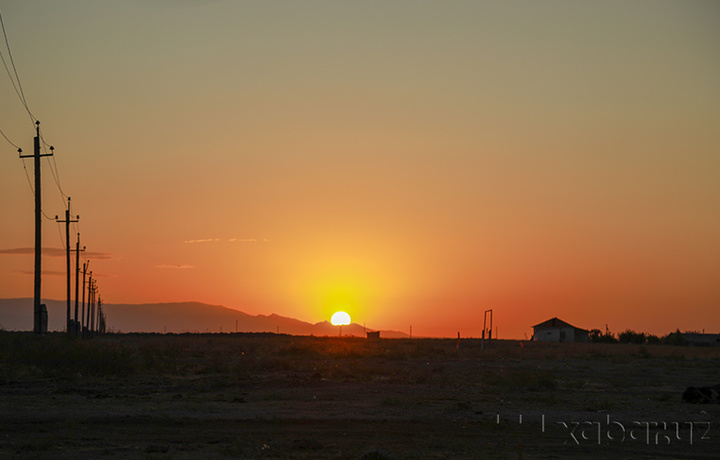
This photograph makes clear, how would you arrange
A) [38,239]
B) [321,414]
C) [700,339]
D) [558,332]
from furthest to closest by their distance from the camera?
[558,332] < [700,339] < [38,239] < [321,414]

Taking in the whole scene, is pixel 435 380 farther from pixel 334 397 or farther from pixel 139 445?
pixel 139 445

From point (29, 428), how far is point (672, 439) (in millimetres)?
12477

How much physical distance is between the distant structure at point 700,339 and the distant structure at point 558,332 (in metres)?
15.1

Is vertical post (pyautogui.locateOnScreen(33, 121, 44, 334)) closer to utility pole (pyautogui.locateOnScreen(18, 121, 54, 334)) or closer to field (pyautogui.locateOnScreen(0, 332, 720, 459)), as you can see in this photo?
utility pole (pyautogui.locateOnScreen(18, 121, 54, 334))

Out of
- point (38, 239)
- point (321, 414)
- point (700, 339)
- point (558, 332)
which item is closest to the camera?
point (321, 414)

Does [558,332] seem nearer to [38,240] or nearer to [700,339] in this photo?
[700,339]

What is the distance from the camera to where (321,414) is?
17984 millimetres

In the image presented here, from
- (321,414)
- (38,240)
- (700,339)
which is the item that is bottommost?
(700,339)

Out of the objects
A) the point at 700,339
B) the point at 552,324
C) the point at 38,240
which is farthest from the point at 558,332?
the point at 38,240

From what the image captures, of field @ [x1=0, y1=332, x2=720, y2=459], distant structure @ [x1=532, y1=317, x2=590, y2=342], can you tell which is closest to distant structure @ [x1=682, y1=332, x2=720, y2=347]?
distant structure @ [x1=532, y1=317, x2=590, y2=342]

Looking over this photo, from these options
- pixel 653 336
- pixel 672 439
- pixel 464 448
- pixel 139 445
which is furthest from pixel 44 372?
pixel 653 336

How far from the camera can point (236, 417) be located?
683 inches

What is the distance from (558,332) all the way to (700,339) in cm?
2144

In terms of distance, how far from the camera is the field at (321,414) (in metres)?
13.4
